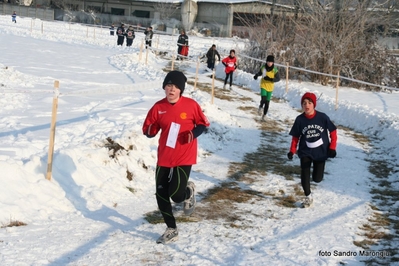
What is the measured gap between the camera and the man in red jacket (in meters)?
5.12

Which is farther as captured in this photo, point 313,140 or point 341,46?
point 341,46

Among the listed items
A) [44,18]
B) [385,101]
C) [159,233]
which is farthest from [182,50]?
[44,18]

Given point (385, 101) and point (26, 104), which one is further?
point (385, 101)

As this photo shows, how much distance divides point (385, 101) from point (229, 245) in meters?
15.6

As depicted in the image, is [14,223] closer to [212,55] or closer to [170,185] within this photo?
[170,185]

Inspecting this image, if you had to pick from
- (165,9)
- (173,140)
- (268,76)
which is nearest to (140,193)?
(173,140)

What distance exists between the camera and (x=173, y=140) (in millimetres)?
5117

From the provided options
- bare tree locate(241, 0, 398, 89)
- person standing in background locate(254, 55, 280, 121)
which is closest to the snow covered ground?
person standing in background locate(254, 55, 280, 121)

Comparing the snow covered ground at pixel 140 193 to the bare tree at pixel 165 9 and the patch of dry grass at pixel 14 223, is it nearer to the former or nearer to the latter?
the patch of dry grass at pixel 14 223

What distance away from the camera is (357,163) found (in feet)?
32.3

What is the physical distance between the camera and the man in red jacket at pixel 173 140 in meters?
5.12

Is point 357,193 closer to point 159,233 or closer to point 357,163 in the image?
point 357,163

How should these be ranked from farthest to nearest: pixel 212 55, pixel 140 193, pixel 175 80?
pixel 212 55, pixel 140 193, pixel 175 80

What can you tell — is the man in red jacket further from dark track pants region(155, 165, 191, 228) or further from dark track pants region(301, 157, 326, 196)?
dark track pants region(301, 157, 326, 196)
